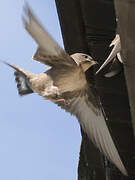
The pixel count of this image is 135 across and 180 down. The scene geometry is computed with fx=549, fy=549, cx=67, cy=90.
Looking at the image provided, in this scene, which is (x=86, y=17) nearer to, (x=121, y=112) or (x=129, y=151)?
(x=121, y=112)

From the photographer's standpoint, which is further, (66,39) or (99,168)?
(99,168)

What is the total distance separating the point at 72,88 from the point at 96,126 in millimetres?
472

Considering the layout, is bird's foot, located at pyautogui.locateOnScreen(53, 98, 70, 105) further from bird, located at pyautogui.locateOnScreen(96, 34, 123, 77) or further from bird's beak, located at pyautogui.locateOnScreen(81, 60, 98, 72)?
bird, located at pyautogui.locateOnScreen(96, 34, 123, 77)

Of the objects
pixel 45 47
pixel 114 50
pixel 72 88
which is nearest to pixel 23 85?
pixel 72 88

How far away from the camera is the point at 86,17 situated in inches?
182

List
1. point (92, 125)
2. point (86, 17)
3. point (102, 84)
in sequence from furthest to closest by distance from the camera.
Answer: point (92, 125)
point (102, 84)
point (86, 17)

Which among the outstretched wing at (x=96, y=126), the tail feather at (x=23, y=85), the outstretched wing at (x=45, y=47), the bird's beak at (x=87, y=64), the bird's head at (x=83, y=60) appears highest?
the outstretched wing at (x=45, y=47)

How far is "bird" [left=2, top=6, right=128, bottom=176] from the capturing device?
495cm

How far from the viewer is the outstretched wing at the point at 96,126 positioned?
5.13 metres

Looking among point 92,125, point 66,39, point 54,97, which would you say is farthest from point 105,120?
point 66,39

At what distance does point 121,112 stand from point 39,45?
1.06 m

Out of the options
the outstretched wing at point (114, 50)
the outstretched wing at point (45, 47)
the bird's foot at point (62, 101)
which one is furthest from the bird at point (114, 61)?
the bird's foot at point (62, 101)

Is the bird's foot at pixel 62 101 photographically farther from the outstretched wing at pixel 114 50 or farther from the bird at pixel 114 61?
the outstretched wing at pixel 114 50

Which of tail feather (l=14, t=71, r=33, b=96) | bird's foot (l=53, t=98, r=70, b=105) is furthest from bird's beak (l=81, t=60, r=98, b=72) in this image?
tail feather (l=14, t=71, r=33, b=96)
